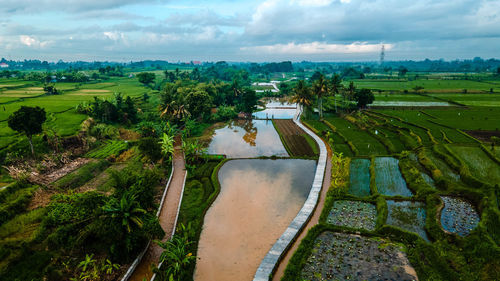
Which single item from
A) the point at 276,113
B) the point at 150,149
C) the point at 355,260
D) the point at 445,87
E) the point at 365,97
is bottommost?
the point at 355,260

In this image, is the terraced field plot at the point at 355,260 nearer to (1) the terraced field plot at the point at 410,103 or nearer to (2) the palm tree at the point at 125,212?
(2) the palm tree at the point at 125,212

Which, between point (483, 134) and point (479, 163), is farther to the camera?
point (483, 134)

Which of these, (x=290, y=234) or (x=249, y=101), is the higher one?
(x=249, y=101)

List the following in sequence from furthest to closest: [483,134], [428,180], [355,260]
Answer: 1. [483,134]
2. [428,180]
3. [355,260]

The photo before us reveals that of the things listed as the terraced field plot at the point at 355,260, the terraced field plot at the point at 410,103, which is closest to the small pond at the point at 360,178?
the terraced field plot at the point at 355,260

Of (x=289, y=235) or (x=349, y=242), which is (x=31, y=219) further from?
(x=349, y=242)

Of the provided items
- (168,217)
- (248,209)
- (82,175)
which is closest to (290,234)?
(248,209)

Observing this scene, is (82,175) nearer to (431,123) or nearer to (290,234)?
(290,234)
